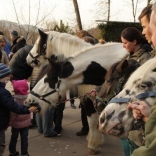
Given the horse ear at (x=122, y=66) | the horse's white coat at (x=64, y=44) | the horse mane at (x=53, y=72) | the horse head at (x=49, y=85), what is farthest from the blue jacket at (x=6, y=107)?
the horse ear at (x=122, y=66)

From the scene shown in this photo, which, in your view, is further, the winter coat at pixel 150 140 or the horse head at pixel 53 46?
the horse head at pixel 53 46

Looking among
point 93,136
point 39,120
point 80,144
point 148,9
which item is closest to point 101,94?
point 148,9

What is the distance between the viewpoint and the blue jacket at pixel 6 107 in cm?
324

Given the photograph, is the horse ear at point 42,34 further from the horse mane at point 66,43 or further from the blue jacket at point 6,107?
the blue jacket at point 6,107

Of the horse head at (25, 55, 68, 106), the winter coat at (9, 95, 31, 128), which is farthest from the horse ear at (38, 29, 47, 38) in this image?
the winter coat at (9, 95, 31, 128)

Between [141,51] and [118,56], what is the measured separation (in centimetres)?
74

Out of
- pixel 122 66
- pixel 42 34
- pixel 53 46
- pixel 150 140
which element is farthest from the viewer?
pixel 42 34

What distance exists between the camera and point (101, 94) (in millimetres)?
2779

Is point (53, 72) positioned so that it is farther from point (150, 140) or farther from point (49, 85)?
point (150, 140)

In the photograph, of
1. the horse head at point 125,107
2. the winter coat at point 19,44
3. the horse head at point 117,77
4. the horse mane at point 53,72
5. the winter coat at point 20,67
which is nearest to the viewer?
the horse head at point 125,107

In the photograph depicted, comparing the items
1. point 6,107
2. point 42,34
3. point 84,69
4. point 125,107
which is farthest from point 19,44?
point 125,107

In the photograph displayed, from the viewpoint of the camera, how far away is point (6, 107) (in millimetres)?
3293

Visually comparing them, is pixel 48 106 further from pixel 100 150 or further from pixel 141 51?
pixel 141 51

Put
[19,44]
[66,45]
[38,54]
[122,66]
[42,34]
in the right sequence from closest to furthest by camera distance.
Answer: [122,66]
[66,45]
[42,34]
[38,54]
[19,44]
